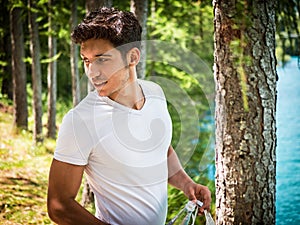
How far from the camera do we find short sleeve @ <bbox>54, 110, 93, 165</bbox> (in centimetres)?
200

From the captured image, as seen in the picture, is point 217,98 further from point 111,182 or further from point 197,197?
point 111,182

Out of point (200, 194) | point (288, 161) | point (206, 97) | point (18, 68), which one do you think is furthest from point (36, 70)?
point (200, 194)

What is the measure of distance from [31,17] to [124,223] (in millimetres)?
8655

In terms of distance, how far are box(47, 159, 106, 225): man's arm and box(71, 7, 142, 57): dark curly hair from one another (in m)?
0.56

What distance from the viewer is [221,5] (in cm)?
303

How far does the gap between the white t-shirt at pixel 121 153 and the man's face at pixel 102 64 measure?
6 centimetres

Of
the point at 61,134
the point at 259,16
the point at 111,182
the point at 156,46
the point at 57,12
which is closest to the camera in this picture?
the point at 61,134

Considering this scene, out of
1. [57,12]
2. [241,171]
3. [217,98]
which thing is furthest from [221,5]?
[57,12]

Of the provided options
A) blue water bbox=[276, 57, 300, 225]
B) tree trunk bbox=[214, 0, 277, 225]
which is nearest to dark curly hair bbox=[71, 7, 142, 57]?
tree trunk bbox=[214, 0, 277, 225]

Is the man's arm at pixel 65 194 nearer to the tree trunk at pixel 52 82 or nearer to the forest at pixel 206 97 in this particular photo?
the forest at pixel 206 97

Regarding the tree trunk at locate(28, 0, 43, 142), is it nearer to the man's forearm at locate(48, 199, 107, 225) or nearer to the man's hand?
the man's hand

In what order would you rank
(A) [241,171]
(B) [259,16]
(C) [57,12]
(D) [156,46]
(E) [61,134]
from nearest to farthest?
(E) [61,134], (B) [259,16], (A) [241,171], (C) [57,12], (D) [156,46]

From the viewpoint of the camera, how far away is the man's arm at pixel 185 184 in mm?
2467

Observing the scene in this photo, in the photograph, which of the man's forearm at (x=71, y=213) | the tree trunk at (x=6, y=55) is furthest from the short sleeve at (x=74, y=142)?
the tree trunk at (x=6, y=55)
